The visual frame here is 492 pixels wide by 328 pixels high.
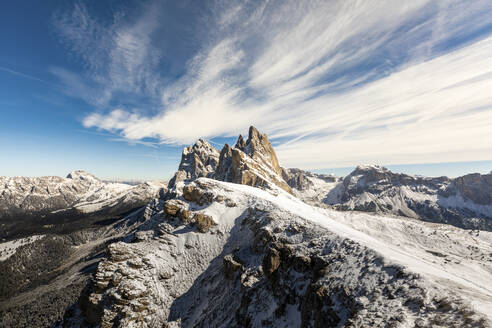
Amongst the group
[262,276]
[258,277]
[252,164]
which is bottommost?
[258,277]

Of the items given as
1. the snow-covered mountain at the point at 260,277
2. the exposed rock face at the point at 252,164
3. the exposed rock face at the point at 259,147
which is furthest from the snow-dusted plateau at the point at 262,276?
the exposed rock face at the point at 259,147

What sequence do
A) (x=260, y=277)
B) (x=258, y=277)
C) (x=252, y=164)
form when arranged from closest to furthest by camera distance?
(x=260, y=277) → (x=258, y=277) → (x=252, y=164)

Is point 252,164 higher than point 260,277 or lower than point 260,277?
higher

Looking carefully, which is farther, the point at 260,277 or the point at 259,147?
the point at 259,147

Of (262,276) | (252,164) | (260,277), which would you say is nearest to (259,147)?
(252,164)

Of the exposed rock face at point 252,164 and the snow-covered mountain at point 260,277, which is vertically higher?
the exposed rock face at point 252,164

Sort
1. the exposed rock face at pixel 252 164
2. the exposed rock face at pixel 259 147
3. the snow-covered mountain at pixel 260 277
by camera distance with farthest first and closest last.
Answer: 1. the exposed rock face at pixel 259 147
2. the exposed rock face at pixel 252 164
3. the snow-covered mountain at pixel 260 277

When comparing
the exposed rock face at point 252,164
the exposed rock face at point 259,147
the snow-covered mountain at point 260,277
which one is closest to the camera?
the snow-covered mountain at point 260,277

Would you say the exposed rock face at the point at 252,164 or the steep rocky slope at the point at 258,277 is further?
the exposed rock face at the point at 252,164

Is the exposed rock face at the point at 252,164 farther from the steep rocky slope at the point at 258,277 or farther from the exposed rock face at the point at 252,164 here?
the steep rocky slope at the point at 258,277

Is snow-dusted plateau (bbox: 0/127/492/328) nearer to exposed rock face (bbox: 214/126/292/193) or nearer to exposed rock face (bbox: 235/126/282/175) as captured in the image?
exposed rock face (bbox: 214/126/292/193)

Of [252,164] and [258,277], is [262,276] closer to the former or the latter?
[258,277]

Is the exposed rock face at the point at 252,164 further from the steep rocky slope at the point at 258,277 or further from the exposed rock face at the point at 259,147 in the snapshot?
the steep rocky slope at the point at 258,277
